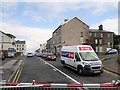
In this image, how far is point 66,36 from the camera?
37125 mm

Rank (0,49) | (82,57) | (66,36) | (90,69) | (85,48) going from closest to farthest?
(90,69) → (82,57) → (85,48) → (66,36) → (0,49)

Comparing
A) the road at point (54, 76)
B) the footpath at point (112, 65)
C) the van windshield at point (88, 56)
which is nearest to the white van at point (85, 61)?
the van windshield at point (88, 56)

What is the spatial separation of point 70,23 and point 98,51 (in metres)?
15.2

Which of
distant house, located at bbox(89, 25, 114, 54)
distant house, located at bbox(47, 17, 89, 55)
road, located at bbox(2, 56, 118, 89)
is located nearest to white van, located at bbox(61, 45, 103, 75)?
road, located at bbox(2, 56, 118, 89)

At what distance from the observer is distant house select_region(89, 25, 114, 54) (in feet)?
134

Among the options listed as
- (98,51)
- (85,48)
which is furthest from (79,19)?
(85,48)

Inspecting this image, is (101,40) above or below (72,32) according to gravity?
Result: below

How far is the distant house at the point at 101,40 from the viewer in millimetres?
40750

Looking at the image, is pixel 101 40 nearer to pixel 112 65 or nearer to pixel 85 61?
pixel 112 65

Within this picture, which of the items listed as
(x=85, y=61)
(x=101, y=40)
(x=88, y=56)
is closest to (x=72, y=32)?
(x=101, y=40)

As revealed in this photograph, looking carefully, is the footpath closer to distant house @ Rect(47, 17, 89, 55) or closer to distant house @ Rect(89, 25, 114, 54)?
distant house @ Rect(47, 17, 89, 55)

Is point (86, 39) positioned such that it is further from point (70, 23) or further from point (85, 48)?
point (85, 48)

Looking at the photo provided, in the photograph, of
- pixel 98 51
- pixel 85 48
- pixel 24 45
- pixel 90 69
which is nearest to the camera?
pixel 90 69

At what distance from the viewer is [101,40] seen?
41.3 metres
